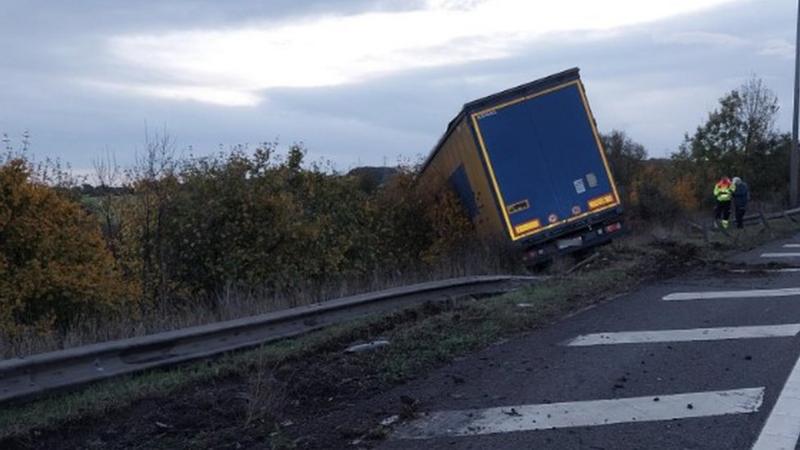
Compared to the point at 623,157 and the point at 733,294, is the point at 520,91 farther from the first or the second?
the point at 623,157

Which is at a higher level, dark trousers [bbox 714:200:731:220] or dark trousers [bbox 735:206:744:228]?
dark trousers [bbox 714:200:731:220]

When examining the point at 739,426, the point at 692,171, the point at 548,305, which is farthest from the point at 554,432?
the point at 692,171

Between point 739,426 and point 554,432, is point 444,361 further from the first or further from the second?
point 739,426

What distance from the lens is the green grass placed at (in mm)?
7005

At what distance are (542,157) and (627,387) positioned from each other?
38.0 ft

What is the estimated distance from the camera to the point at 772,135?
4531cm

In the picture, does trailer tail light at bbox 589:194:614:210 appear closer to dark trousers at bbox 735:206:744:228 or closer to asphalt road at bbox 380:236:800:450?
asphalt road at bbox 380:236:800:450

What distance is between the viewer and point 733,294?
1269cm

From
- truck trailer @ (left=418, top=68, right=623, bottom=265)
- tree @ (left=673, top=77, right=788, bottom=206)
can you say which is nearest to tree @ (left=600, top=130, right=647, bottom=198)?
tree @ (left=673, top=77, right=788, bottom=206)

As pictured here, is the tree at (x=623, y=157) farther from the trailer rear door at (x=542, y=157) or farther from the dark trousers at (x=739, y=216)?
the trailer rear door at (x=542, y=157)

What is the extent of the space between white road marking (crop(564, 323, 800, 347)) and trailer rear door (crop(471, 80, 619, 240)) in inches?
348

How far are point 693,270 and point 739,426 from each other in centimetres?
1005

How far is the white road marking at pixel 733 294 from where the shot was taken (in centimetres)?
1241

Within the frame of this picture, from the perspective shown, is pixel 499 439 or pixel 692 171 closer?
pixel 499 439
